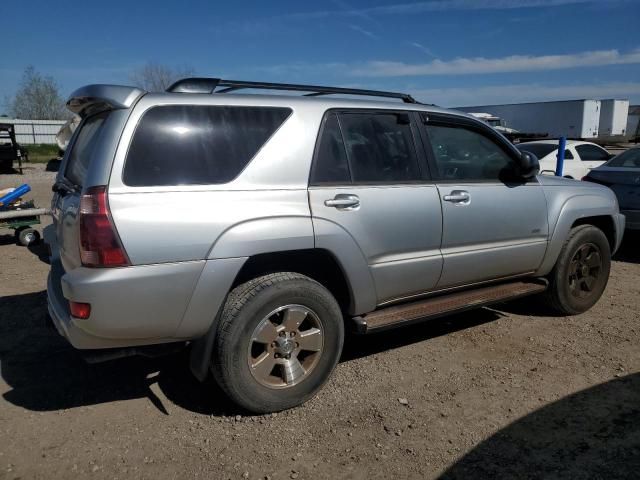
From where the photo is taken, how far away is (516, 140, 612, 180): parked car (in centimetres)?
1257

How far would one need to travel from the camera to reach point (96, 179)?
2811 millimetres

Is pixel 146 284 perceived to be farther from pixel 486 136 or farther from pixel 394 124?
pixel 486 136

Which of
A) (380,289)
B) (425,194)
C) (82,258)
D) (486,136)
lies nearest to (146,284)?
(82,258)

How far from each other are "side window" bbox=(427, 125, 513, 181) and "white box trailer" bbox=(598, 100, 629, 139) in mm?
33835

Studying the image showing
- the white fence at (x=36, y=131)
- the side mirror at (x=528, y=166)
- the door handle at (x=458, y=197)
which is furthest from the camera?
the white fence at (x=36, y=131)

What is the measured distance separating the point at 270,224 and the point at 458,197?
1.55 metres

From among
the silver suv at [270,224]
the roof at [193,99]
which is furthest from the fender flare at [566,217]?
the roof at [193,99]

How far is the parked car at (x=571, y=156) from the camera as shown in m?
12.6

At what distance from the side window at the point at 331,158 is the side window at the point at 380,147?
0.18 ft

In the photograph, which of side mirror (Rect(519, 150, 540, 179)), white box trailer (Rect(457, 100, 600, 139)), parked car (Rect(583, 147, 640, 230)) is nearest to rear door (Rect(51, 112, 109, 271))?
side mirror (Rect(519, 150, 540, 179))

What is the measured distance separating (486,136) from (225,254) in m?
2.53

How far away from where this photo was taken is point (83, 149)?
3428mm

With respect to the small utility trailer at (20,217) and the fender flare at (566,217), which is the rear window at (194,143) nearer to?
the fender flare at (566,217)

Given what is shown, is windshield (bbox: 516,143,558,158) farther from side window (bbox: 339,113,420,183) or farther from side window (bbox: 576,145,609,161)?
side window (bbox: 339,113,420,183)
